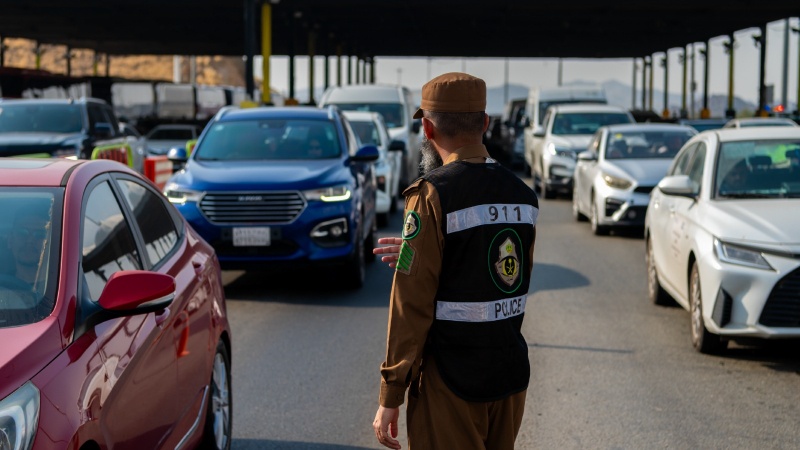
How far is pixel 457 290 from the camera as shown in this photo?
2963 millimetres

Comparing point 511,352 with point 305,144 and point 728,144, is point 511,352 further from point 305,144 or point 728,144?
point 305,144

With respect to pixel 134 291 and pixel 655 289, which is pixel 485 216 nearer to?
pixel 134 291

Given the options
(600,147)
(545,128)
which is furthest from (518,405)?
(545,128)

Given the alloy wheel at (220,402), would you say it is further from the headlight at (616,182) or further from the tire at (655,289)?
the headlight at (616,182)

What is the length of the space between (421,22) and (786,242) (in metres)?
41.7

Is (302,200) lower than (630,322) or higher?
higher

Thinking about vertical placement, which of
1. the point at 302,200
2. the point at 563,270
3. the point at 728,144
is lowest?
the point at 563,270

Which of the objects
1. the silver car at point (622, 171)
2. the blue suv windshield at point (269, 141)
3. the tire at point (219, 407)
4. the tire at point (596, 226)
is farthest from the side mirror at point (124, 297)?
the tire at point (596, 226)

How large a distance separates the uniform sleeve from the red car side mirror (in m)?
0.91

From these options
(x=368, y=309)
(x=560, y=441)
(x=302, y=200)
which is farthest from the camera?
(x=302, y=200)

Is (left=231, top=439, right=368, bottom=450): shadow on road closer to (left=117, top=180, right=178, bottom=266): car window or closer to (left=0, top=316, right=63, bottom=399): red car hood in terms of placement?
(left=117, top=180, right=178, bottom=266): car window

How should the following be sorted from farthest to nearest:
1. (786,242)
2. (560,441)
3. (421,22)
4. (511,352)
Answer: (421,22) < (786,242) < (560,441) < (511,352)

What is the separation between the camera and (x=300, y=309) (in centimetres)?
912

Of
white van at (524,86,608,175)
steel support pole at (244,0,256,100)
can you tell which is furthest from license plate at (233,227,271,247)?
steel support pole at (244,0,256,100)
